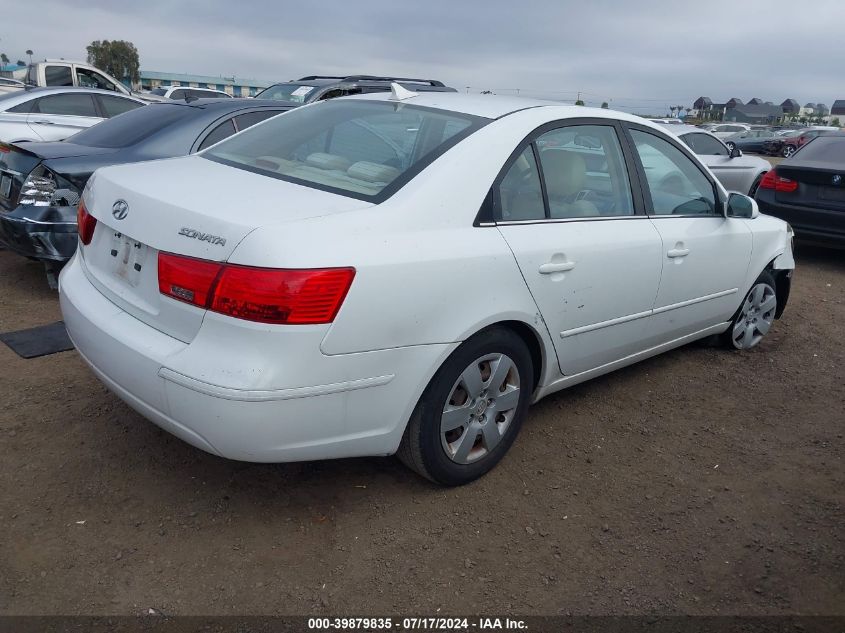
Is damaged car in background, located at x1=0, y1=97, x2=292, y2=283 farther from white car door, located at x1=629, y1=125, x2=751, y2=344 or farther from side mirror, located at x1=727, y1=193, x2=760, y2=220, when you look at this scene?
side mirror, located at x1=727, y1=193, x2=760, y2=220

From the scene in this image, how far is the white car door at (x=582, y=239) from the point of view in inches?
118

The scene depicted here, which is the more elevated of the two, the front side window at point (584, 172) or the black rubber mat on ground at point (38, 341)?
the front side window at point (584, 172)

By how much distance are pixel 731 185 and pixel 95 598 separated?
1035 centimetres

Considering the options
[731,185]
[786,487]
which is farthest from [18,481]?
[731,185]

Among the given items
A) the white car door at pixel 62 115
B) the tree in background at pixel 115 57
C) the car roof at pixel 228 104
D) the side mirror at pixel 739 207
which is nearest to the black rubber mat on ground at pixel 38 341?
the car roof at pixel 228 104

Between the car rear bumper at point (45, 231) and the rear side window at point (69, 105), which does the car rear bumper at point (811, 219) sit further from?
the rear side window at point (69, 105)

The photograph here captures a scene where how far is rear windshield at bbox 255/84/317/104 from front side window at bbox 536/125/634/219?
5974 millimetres

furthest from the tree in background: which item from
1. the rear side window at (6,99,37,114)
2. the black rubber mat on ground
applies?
the black rubber mat on ground

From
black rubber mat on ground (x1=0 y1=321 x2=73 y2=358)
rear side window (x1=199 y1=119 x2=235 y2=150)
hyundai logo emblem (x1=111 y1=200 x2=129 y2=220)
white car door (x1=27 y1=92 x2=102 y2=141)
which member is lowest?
black rubber mat on ground (x1=0 y1=321 x2=73 y2=358)

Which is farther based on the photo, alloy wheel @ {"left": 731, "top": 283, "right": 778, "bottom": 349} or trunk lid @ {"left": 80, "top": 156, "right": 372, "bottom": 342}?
alloy wheel @ {"left": 731, "top": 283, "right": 778, "bottom": 349}

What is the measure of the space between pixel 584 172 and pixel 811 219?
547cm

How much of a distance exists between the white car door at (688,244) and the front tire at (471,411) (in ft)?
3.73

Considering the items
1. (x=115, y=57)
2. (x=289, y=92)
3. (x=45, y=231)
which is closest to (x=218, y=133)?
(x=45, y=231)

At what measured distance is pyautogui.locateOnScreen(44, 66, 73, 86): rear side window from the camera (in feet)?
44.9
